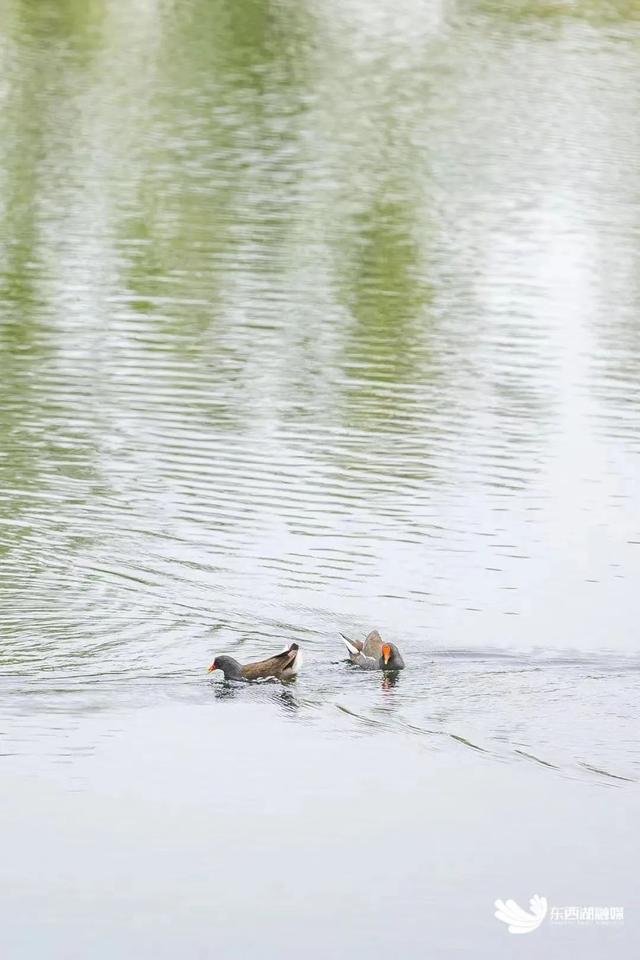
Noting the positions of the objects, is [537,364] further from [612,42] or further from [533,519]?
[612,42]

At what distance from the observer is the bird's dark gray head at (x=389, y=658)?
13844mm

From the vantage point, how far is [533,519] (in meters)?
18.6

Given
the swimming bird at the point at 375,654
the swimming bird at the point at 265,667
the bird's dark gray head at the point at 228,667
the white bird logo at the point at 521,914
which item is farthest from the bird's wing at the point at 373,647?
the white bird logo at the point at 521,914

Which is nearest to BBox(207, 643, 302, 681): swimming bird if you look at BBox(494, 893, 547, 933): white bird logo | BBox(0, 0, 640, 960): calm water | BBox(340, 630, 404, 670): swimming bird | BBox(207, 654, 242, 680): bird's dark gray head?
BBox(207, 654, 242, 680): bird's dark gray head

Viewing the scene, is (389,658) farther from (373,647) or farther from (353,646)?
(353,646)

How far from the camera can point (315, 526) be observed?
18.0m

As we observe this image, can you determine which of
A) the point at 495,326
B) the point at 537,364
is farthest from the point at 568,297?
the point at 537,364

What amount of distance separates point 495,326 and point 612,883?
53.5ft

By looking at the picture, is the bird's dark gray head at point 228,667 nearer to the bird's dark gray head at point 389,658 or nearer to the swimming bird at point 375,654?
the swimming bird at point 375,654

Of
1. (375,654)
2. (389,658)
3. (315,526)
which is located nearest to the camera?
(389,658)

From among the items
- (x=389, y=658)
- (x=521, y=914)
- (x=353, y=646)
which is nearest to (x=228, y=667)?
(x=353, y=646)

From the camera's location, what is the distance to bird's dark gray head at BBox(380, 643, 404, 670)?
1384 cm

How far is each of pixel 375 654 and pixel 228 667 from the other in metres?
1.17

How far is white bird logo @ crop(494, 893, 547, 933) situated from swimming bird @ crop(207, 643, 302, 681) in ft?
11.0
